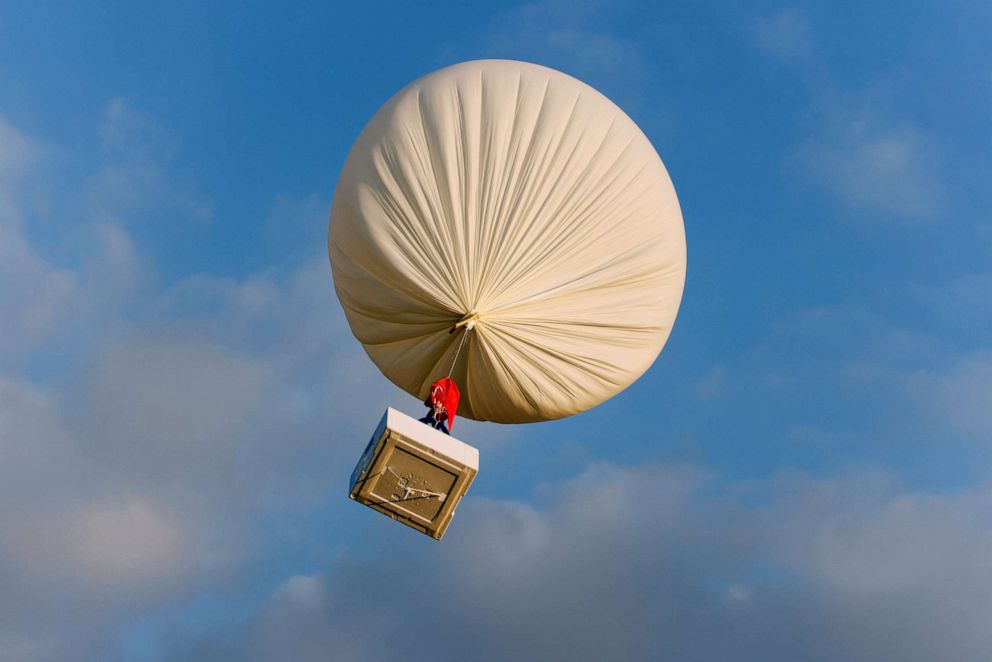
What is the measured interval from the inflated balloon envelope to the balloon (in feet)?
0.10

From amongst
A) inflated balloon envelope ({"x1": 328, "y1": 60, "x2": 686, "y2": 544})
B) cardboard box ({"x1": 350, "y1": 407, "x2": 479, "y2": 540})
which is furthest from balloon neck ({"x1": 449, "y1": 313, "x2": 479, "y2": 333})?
cardboard box ({"x1": 350, "y1": 407, "x2": 479, "y2": 540})

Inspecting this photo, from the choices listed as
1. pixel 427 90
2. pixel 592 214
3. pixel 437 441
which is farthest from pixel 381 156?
pixel 437 441

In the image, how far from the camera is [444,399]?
87.2 feet

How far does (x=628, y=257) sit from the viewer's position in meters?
27.1

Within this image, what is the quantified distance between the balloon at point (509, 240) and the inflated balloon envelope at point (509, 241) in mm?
30

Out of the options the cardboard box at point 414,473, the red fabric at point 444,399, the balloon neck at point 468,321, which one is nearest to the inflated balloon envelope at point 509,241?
the balloon neck at point 468,321

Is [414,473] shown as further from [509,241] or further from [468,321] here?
[509,241]

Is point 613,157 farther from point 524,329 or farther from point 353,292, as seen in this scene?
point 353,292

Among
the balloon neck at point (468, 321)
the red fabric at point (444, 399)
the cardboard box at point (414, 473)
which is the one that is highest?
the balloon neck at point (468, 321)

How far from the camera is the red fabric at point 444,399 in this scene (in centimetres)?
2648

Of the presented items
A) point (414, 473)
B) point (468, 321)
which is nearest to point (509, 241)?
point (468, 321)

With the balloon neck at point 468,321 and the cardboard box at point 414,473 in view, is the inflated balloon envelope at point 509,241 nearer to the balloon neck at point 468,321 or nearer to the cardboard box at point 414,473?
the balloon neck at point 468,321

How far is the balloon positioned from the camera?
2570 centimetres

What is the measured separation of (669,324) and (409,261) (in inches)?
226
